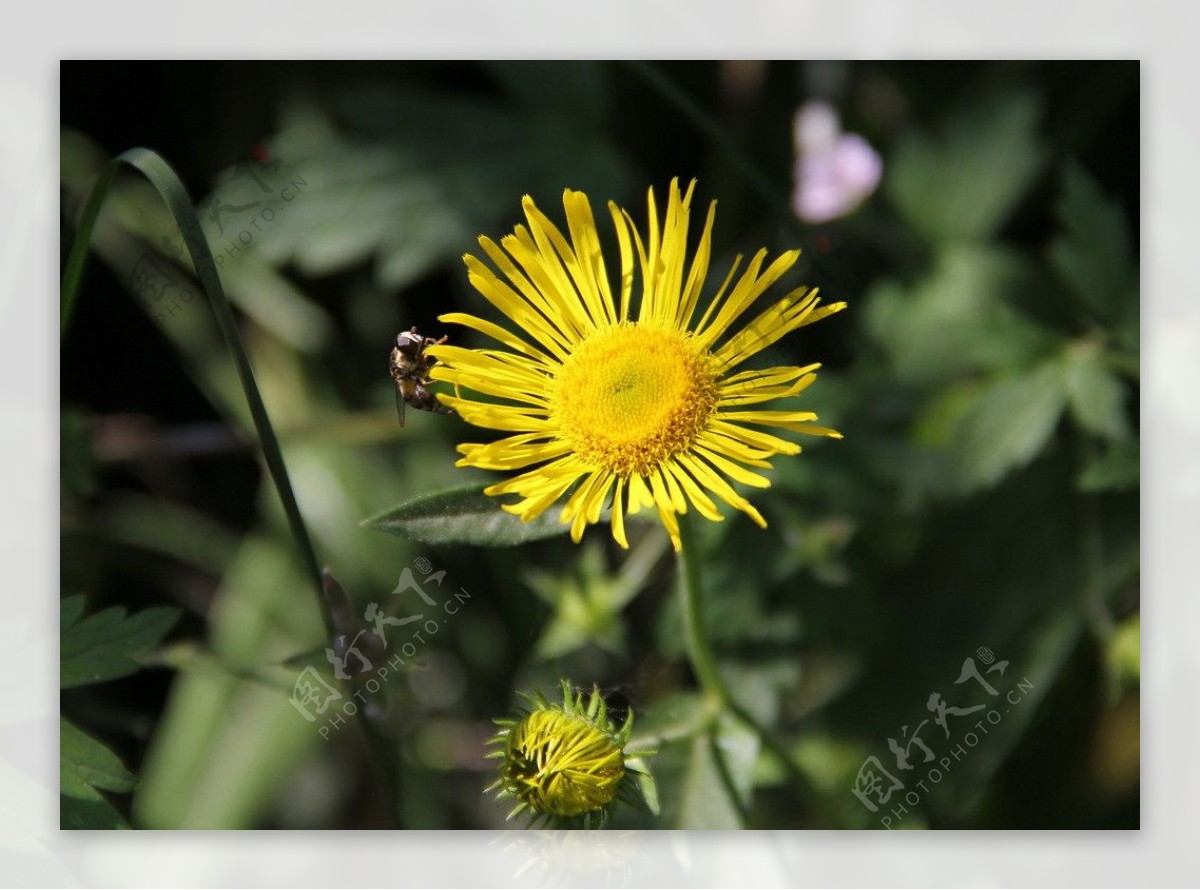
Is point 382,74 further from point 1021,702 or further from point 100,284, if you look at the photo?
point 1021,702

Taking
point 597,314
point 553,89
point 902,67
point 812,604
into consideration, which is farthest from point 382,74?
point 812,604

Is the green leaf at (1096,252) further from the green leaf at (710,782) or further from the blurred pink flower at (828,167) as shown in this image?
the green leaf at (710,782)

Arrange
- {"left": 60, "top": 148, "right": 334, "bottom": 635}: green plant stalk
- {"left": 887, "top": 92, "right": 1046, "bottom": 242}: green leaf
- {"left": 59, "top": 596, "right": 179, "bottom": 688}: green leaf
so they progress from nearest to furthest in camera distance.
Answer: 1. {"left": 60, "top": 148, "right": 334, "bottom": 635}: green plant stalk
2. {"left": 59, "top": 596, "right": 179, "bottom": 688}: green leaf
3. {"left": 887, "top": 92, "right": 1046, "bottom": 242}: green leaf

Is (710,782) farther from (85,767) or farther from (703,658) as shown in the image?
(85,767)
